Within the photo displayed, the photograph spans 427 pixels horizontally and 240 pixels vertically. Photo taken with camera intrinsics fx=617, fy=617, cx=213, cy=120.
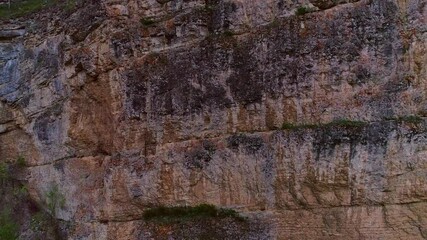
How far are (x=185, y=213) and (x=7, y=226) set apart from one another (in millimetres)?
4928

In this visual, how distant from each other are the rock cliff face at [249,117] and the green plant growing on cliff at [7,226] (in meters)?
1.20

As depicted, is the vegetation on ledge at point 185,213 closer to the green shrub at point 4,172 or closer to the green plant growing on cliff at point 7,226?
the green plant growing on cliff at point 7,226

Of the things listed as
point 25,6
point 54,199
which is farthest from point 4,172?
point 25,6

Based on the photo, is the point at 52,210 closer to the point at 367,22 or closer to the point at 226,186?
the point at 226,186

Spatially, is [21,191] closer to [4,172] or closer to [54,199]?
[4,172]

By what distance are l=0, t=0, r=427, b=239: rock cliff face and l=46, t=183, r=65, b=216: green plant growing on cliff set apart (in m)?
0.18

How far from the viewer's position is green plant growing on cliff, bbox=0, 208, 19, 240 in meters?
13.8

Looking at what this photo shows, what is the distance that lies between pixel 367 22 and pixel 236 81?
2.54m

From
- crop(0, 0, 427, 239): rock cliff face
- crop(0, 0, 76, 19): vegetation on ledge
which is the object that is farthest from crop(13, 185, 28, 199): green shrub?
crop(0, 0, 76, 19): vegetation on ledge

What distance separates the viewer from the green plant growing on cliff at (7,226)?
13.8 metres

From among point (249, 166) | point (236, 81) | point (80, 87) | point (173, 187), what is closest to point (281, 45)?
point (236, 81)

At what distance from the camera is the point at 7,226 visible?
14047 mm

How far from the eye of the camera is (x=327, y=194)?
10.3 metres

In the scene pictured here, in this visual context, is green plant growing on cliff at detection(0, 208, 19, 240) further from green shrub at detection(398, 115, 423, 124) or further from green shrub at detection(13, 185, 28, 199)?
green shrub at detection(398, 115, 423, 124)
